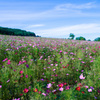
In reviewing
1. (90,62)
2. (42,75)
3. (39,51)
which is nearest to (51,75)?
(42,75)

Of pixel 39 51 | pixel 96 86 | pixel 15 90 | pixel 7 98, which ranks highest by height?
pixel 39 51

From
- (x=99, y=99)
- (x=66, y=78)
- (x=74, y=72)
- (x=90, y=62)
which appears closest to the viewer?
(x=99, y=99)

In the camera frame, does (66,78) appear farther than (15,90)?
Yes

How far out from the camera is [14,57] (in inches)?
175

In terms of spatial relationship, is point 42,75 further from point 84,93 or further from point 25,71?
point 84,93

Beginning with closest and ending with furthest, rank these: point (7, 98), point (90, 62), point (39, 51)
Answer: point (7, 98) → point (90, 62) → point (39, 51)

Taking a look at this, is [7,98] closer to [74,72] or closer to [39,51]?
[74,72]

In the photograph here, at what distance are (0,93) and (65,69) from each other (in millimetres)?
1645

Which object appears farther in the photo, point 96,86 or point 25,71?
point 25,71

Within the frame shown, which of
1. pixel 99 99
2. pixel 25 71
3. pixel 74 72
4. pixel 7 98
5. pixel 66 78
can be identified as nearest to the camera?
pixel 99 99

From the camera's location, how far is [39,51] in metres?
5.16

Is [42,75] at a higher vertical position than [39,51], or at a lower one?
lower

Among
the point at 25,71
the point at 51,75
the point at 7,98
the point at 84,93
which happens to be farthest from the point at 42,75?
the point at 84,93

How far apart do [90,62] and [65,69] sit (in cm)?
126
